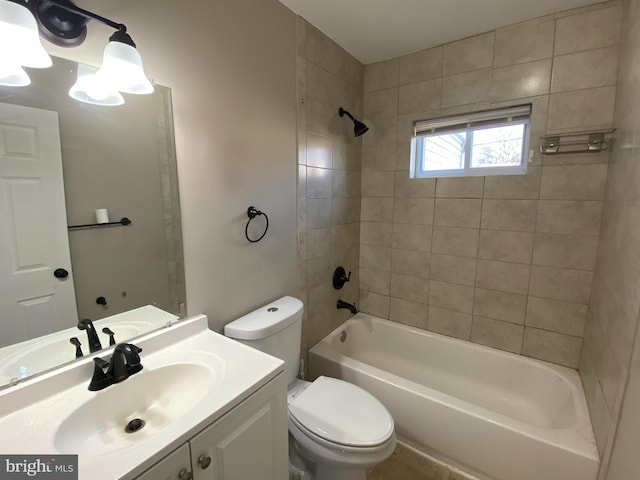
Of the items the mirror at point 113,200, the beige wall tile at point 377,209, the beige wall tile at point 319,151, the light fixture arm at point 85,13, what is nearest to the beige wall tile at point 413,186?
the beige wall tile at point 377,209

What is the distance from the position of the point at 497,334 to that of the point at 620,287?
939 millimetres

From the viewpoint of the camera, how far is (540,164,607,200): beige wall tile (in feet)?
5.36

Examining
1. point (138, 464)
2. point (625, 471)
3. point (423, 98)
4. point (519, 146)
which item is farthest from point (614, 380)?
point (423, 98)

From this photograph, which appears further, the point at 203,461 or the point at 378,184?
the point at 378,184

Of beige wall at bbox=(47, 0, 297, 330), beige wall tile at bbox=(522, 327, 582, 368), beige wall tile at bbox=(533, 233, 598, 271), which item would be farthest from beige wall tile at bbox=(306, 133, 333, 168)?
beige wall tile at bbox=(522, 327, 582, 368)

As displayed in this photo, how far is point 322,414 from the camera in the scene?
1.36 meters

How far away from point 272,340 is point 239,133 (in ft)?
3.27

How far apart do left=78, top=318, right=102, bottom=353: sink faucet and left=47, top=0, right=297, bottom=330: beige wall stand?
1.09ft

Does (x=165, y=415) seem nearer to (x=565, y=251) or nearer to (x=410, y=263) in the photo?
(x=410, y=263)

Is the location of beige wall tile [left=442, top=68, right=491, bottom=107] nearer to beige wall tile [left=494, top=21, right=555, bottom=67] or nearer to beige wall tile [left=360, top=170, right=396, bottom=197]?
beige wall tile [left=494, top=21, right=555, bottom=67]

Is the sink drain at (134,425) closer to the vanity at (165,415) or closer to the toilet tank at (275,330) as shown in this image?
the vanity at (165,415)

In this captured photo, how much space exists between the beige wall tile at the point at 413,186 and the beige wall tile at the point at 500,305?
2.57 ft

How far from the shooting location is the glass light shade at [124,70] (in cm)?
88

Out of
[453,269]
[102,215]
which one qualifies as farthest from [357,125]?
[102,215]
